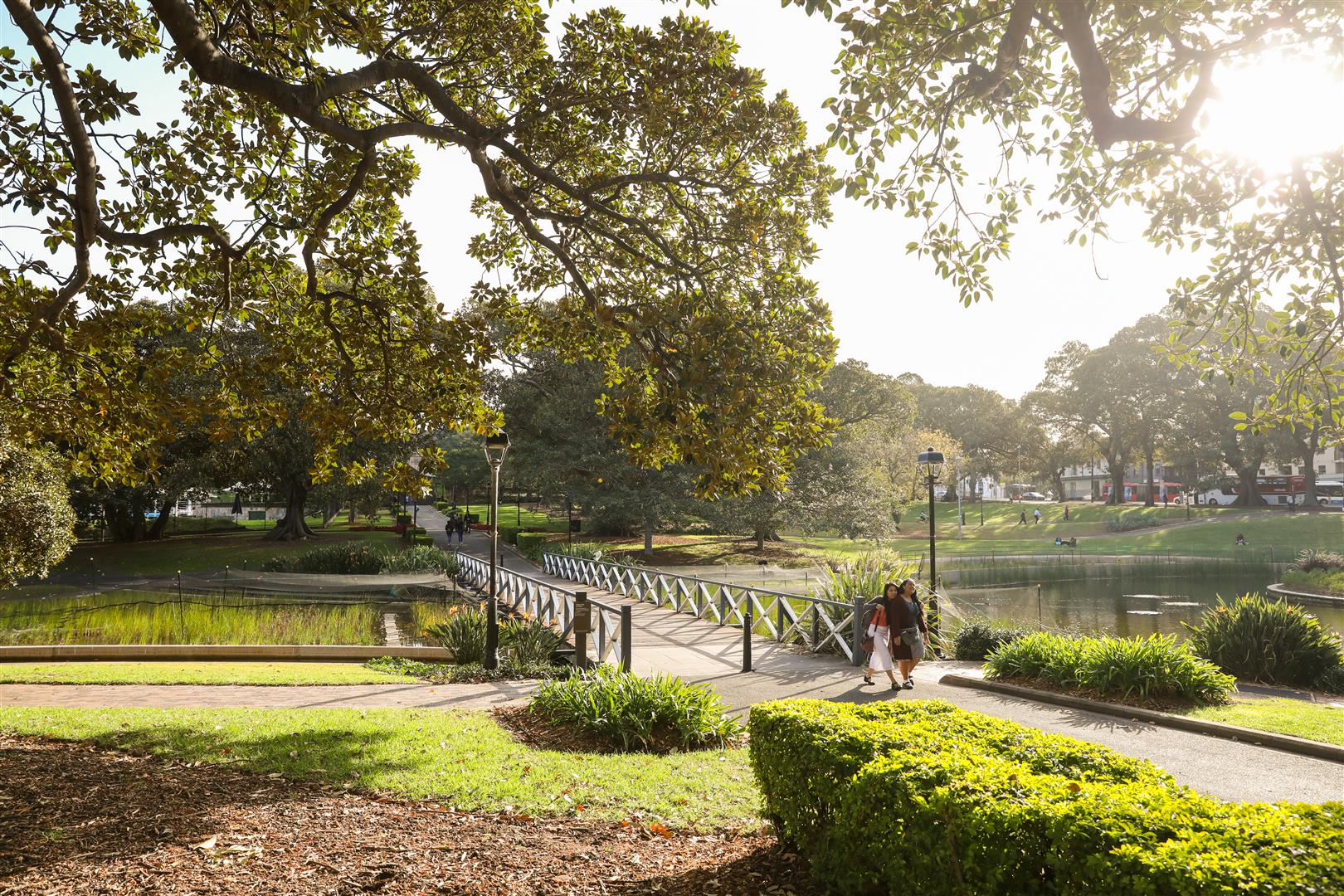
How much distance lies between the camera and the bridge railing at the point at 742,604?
14.3 meters

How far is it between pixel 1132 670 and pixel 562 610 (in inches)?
373

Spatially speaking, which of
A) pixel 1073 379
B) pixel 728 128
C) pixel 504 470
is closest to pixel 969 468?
pixel 1073 379

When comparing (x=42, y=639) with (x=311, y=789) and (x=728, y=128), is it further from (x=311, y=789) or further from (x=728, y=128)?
(x=728, y=128)

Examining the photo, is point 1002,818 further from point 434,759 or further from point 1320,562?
point 1320,562

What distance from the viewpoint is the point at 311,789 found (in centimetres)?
615

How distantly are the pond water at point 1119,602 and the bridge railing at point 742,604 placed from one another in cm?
570

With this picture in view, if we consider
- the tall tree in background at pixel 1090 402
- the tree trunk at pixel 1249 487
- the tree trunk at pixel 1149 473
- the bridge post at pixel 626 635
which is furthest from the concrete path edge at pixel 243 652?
the tree trunk at pixel 1249 487

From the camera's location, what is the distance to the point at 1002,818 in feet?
11.0

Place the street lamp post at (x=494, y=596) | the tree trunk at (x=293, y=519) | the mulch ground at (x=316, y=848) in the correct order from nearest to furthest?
the mulch ground at (x=316, y=848) < the street lamp post at (x=494, y=596) < the tree trunk at (x=293, y=519)

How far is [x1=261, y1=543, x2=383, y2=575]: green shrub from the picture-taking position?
Result: 28031 millimetres

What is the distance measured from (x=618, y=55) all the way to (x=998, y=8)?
4.49 m

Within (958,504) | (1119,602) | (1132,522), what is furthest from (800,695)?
(958,504)

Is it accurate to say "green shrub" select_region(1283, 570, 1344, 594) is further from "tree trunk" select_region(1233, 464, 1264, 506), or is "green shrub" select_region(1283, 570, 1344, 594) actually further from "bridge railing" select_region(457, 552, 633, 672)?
"tree trunk" select_region(1233, 464, 1264, 506)

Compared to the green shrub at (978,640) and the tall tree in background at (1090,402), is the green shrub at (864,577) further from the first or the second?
the tall tree in background at (1090,402)
